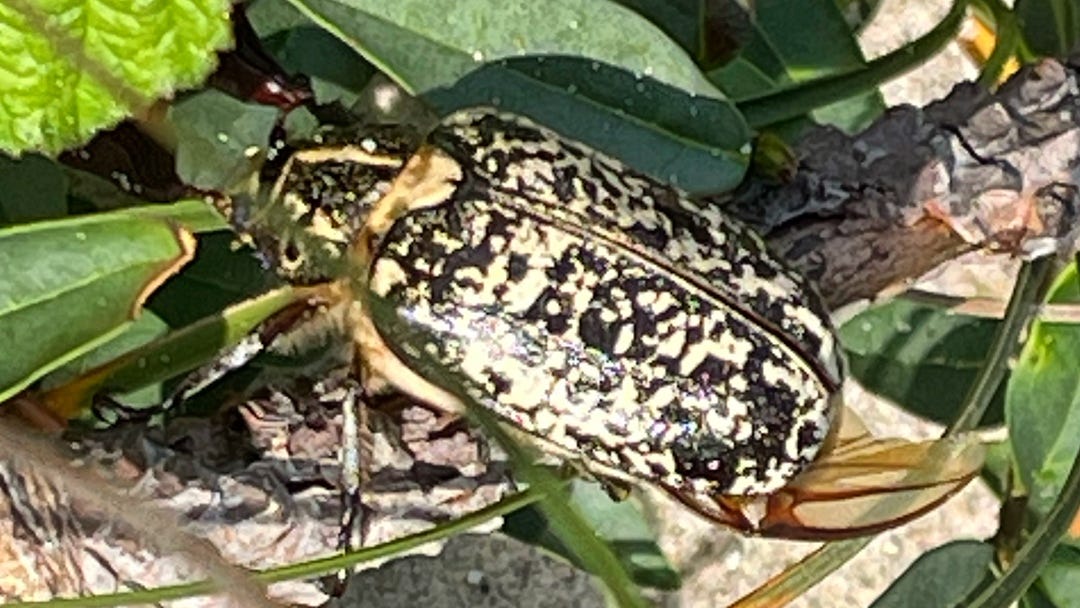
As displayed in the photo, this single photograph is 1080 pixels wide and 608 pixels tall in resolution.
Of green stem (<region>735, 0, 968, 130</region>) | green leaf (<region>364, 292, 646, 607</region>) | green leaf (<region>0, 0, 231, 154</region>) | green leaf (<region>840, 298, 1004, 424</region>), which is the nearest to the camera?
green leaf (<region>0, 0, 231, 154</region>)

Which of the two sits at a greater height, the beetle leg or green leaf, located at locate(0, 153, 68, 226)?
green leaf, located at locate(0, 153, 68, 226)

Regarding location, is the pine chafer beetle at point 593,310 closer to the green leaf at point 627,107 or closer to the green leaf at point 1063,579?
the green leaf at point 627,107

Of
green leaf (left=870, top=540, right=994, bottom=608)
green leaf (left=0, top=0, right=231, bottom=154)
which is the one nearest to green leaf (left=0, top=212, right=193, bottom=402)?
green leaf (left=0, top=0, right=231, bottom=154)

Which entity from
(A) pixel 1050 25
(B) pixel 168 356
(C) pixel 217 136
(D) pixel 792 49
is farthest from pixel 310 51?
(A) pixel 1050 25

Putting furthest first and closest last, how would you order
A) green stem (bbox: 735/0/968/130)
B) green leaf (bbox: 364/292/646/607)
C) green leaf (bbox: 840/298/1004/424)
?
green leaf (bbox: 840/298/1004/424) → green stem (bbox: 735/0/968/130) → green leaf (bbox: 364/292/646/607)

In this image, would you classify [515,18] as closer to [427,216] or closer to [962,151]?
[427,216]

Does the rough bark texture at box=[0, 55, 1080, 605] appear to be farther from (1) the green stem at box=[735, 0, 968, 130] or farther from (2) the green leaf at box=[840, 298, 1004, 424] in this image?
(2) the green leaf at box=[840, 298, 1004, 424]
